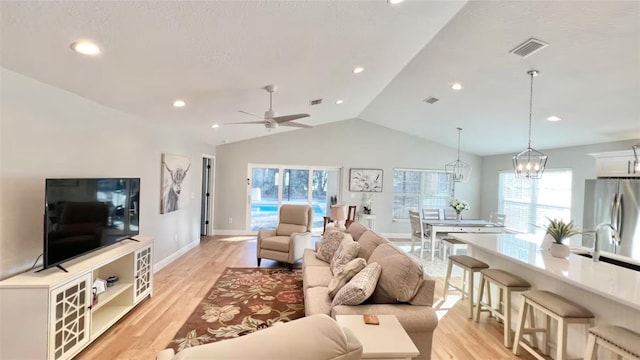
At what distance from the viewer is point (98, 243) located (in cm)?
294

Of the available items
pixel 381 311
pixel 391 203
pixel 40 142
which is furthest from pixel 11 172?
pixel 391 203

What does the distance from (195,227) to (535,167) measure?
240 inches

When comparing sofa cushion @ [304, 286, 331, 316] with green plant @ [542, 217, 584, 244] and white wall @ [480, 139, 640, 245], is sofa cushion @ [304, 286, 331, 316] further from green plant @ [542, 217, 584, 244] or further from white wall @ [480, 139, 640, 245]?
white wall @ [480, 139, 640, 245]

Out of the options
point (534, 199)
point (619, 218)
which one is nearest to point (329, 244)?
point (619, 218)

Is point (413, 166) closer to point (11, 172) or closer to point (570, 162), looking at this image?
point (570, 162)

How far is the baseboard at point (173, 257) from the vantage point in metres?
4.77

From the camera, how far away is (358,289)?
7.48 feet

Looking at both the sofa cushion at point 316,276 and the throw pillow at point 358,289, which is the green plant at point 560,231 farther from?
the sofa cushion at point 316,276

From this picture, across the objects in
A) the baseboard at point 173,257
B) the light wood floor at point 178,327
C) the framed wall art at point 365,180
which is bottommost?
the light wood floor at point 178,327

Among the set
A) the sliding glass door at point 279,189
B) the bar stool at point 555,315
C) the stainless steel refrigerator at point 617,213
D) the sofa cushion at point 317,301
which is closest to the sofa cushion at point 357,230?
the sofa cushion at point 317,301

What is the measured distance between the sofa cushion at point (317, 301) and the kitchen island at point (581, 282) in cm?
174

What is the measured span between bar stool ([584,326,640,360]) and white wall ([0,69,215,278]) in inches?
165

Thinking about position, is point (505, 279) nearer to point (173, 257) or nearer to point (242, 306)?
point (242, 306)

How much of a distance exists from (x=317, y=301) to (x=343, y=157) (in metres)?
5.71
